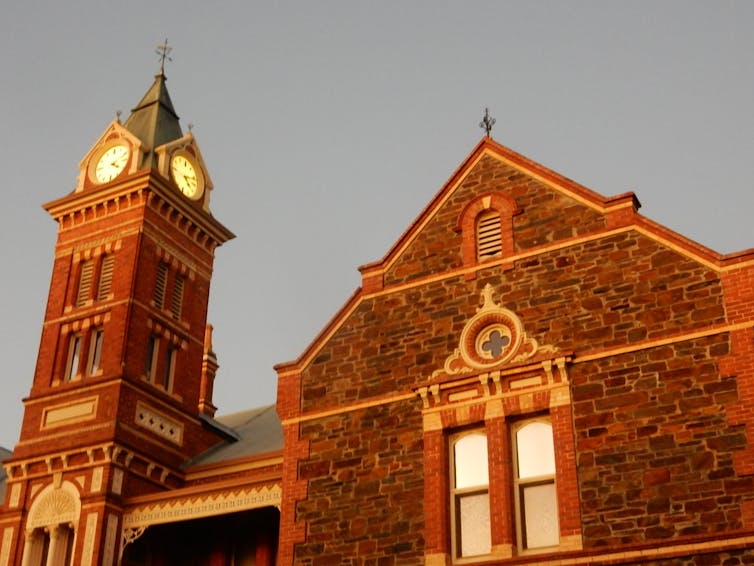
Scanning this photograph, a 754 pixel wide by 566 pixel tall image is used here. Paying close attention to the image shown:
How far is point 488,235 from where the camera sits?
21594mm

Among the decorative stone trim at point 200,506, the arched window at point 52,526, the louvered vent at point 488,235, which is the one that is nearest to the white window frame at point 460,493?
the louvered vent at point 488,235

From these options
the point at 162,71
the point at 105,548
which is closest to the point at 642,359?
the point at 105,548

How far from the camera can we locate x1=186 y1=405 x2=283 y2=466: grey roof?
3362 cm

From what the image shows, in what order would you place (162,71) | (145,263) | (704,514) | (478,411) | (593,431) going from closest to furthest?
(704,514) < (593,431) < (478,411) < (145,263) < (162,71)

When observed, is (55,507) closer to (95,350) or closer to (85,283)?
(95,350)

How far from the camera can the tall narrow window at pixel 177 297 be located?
1403 inches

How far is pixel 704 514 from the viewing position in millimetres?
16703

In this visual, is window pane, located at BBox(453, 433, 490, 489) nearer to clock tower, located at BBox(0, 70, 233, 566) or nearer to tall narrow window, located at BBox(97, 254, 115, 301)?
clock tower, located at BBox(0, 70, 233, 566)

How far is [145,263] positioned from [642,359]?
20.0m

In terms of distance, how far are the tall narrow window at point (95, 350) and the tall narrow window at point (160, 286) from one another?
2.05 m

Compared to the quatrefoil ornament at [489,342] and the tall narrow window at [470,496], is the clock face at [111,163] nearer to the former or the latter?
the quatrefoil ornament at [489,342]

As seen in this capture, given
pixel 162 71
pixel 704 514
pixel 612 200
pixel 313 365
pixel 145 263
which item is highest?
pixel 162 71

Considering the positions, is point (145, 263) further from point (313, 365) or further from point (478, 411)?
point (478, 411)

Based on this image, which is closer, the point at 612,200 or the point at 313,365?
the point at 612,200
